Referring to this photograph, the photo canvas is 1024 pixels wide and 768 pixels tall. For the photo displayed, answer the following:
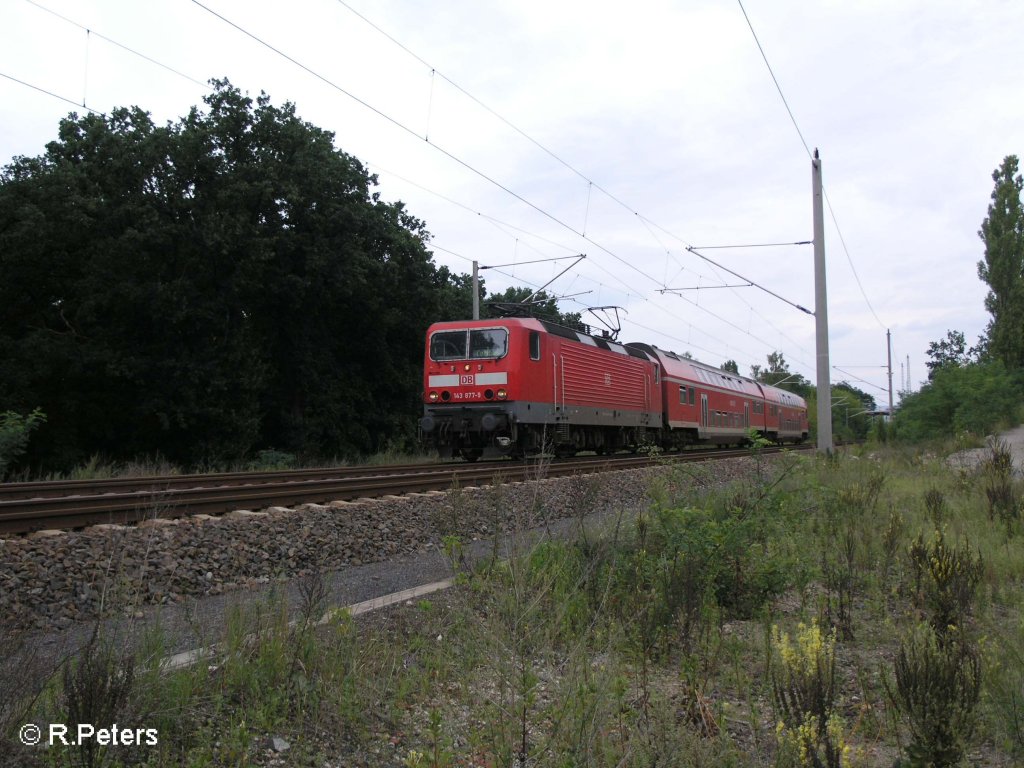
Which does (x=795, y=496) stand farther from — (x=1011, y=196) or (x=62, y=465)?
(x=1011, y=196)

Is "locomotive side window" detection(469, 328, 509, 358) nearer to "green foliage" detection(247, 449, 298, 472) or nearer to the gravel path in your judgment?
"green foliage" detection(247, 449, 298, 472)

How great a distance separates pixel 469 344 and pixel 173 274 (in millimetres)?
12815

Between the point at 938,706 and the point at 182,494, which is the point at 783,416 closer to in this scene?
the point at 182,494

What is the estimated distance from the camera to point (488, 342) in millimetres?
17734

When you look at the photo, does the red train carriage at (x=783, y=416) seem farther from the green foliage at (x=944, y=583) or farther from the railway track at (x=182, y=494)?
the green foliage at (x=944, y=583)

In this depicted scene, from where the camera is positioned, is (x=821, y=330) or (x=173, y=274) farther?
(x=173, y=274)

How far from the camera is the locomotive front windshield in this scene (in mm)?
17531

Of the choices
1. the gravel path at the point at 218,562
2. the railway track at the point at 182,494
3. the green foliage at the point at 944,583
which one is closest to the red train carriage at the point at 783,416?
the railway track at the point at 182,494

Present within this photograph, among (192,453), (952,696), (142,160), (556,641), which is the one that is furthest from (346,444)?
(952,696)

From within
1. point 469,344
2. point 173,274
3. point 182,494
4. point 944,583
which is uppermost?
point 173,274

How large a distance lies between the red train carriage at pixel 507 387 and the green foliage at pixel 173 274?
1027cm

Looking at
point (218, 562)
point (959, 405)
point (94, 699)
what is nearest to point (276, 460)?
point (218, 562)

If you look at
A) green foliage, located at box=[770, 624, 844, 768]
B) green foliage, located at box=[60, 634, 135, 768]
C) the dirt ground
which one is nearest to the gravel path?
green foliage, located at box=[60, 634, 135, 768]

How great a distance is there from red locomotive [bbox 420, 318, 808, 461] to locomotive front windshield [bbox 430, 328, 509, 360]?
0.02 metres
